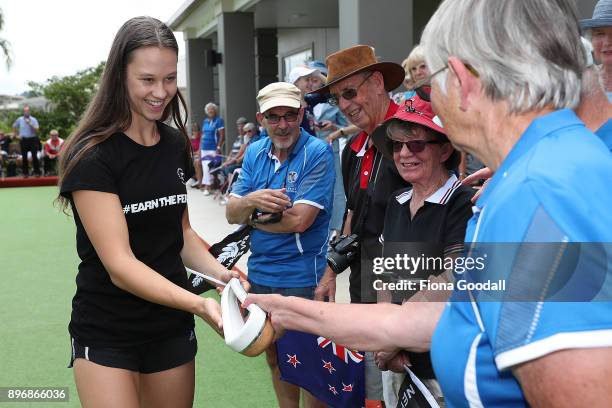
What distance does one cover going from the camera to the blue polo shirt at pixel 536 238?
0.96 meters

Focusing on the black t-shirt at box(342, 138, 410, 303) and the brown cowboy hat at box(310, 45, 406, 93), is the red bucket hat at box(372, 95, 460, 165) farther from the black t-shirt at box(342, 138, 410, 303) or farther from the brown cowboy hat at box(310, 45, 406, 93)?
the brown cowboy hat at box(310, 45, 406, 93)

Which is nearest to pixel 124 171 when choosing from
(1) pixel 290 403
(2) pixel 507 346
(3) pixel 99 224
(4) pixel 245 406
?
(3) pixel 99 224

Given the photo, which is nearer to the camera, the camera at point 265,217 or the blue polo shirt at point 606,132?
the blue polo shirt at point 606,132

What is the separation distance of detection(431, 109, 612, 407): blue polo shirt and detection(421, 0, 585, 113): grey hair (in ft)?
0.20

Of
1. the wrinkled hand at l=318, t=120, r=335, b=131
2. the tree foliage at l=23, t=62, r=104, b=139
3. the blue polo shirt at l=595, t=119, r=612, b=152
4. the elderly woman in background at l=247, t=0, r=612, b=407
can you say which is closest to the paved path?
the wrinkled hand at l=318, t=120, r=335, b=131

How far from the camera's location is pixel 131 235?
2.34 meters

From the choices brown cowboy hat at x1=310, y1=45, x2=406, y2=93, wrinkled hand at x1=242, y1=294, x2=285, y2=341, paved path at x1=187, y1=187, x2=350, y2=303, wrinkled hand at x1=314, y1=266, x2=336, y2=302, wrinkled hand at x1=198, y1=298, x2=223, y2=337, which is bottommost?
paved path at x1=187, y1=187, x2=350, y2=303

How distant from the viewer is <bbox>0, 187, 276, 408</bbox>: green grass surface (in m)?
4.36

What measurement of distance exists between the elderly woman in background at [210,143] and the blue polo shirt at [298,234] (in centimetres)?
1171

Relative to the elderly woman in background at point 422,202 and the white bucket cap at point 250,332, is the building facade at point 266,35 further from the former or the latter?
the white bucket cap at point 250,332

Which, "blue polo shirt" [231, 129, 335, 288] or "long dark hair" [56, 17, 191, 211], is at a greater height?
"long dark hair" [56, 17, 191, 211]

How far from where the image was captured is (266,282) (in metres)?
3.67

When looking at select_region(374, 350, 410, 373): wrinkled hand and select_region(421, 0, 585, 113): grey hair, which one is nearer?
select_region(421, 0, 585, 113): grey hair

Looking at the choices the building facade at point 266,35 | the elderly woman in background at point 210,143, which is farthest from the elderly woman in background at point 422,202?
the elderly woman in background at point 210,143
